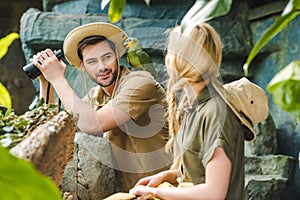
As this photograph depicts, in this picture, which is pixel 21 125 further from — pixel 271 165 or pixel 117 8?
pixel 271 165

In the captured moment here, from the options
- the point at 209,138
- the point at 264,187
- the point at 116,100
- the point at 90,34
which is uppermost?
the point at 90,34

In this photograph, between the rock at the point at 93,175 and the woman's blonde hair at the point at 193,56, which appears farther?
the rock at the point at 93,175

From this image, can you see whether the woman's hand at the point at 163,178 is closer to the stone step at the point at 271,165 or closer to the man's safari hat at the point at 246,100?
the man's safari hat at the point at 246,100

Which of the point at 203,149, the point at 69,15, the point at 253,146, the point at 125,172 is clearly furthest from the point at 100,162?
the point at 69,15

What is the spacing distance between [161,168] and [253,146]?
1.56m

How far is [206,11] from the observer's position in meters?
0.56

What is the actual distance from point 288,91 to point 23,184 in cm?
24

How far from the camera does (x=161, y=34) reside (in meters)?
3.87

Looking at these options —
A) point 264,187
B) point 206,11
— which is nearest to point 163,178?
point 206,11

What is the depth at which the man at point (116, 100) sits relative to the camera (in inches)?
83.4

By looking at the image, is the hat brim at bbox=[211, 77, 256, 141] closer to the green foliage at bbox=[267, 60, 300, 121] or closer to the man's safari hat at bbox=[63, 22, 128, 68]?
the man's safari hat at bbox=[63, 22, 128, 68]

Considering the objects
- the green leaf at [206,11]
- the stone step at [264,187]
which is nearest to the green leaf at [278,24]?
the green leaf at [206,11]

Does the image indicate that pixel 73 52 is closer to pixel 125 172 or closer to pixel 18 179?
pixel 125 172

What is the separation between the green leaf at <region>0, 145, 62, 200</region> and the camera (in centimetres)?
36
